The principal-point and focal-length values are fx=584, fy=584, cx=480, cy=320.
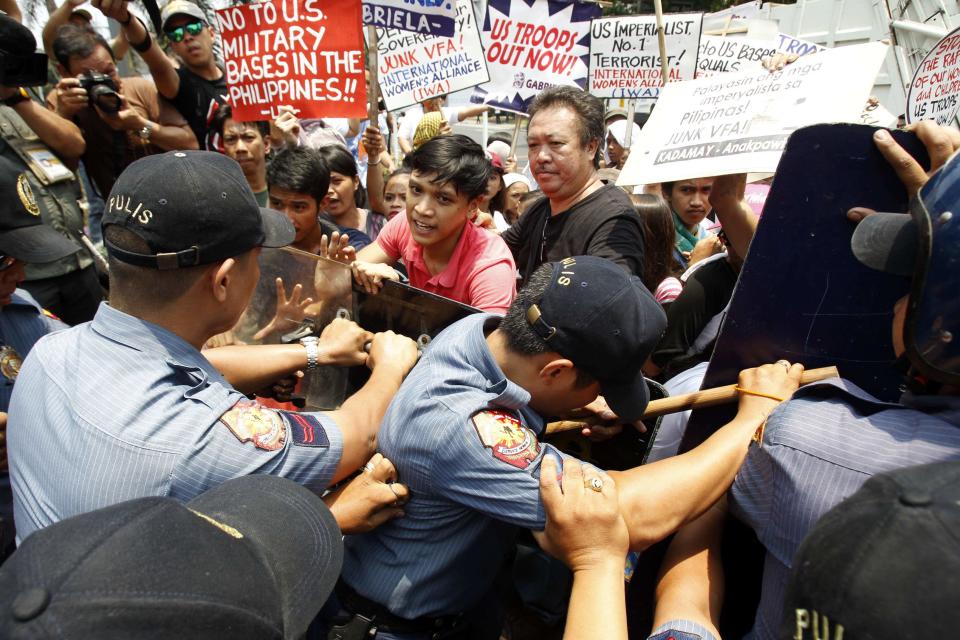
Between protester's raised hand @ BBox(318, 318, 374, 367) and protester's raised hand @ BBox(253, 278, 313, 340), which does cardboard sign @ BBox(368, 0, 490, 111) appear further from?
protester's raised hand @ BBox(318, 318, 374, 367)

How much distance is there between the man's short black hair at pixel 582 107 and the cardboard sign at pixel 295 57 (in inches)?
62.6

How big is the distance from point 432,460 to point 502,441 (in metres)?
0.19

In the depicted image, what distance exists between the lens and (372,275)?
7.70ft

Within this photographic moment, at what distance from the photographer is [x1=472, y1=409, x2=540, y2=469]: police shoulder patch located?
4.49ft

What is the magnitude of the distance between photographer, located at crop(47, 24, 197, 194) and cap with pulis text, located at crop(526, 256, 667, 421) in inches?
172

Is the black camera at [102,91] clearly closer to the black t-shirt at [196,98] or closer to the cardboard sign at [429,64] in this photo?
the black t-shirt at [196,98]

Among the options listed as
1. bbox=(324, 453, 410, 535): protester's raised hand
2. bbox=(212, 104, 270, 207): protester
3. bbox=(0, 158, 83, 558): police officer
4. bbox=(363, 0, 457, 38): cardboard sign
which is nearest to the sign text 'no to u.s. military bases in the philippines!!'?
bbox=(324, 453, 410, 535): protester's raised hand

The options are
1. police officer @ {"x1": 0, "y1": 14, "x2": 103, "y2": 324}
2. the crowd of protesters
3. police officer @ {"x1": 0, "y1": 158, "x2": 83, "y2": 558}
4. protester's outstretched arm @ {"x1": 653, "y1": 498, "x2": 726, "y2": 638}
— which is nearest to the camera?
the crowd of protesters

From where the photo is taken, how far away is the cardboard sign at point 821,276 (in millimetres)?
1600

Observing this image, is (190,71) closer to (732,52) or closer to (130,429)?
(130,429)

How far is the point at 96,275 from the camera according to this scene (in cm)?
391

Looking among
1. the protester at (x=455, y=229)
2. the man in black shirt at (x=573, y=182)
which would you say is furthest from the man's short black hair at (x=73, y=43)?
the man in black shirt at (x=573, y=182)

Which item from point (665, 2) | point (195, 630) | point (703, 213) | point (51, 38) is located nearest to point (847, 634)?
point (195, 630)

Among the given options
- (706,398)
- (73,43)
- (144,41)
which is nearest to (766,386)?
(706,398)
